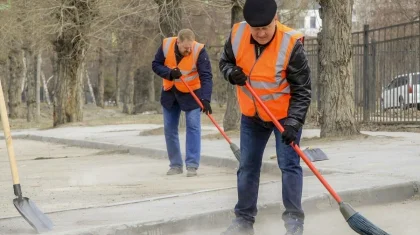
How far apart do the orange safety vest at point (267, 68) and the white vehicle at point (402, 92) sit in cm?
1033

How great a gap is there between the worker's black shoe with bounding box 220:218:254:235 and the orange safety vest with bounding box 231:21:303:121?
2.54 ft

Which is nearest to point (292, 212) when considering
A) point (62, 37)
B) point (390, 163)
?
point (390, 163)

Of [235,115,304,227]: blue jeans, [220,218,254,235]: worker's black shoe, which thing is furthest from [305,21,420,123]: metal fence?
[220,218,254,235]: worker's black shoe

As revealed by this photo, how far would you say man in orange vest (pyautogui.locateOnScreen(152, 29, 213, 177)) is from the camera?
10.2m

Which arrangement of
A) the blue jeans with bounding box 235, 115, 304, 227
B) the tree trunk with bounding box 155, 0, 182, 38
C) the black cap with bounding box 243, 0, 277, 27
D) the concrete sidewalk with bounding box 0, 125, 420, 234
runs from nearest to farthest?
the black cap with bounding box 243, 0, 277, 27, the blue jeans with bounding box 235, 115, 304, 227, the concrete sidewalk with bounding box 0, 125, 420, 234, the tree trunk with bounding box 155, 0, 182, 38

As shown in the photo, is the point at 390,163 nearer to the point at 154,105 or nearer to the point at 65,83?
the point at 65,83

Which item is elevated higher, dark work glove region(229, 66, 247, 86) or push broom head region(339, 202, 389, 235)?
dark work glove region(229, 66, 247, 86)

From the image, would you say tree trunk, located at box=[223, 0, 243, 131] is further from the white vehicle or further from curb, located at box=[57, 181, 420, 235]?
curb, located at box=[57, 181, 420, 235]

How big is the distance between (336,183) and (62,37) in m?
20.5

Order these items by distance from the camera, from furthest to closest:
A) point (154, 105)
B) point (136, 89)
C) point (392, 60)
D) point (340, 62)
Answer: point (136, 89) < point (154, 105) < point (392, 60) < point (340, 62)

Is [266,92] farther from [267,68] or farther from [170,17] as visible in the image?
[170,17]

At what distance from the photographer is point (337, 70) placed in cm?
1380

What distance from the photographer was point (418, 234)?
6324 mm

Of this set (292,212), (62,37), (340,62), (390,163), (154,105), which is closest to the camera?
(292,212)
